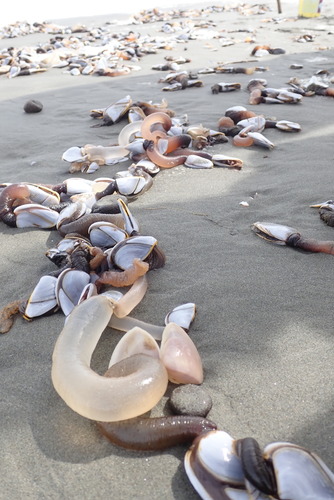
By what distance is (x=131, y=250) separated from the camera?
2199mm

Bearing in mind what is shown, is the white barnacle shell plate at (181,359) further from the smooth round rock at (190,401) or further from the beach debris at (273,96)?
the beach debris at (273,96)

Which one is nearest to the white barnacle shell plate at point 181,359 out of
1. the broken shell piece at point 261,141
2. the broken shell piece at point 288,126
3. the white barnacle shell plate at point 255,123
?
the broken shell piece at point 261,141

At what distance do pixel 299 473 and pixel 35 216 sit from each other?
2.03 meters

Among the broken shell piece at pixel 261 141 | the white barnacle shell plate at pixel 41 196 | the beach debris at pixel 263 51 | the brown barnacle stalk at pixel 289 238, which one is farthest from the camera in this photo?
the beach debris at pixel 263 51

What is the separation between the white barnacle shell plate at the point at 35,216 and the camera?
270cm

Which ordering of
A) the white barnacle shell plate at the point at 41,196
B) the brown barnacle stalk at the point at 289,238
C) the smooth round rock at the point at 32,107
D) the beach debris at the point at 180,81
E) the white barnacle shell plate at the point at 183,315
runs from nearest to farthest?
the white barnacle shell plate at the point at 183,315
the brown barnacle stalk at the point at 289,238
the white barnacle shell plate at the point at 41,196
the smooth round rock at the point at 32,107
the beach debris at the point at 180,81

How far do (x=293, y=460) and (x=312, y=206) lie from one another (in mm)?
1854

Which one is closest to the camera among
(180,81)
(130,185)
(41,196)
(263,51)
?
(41,196)

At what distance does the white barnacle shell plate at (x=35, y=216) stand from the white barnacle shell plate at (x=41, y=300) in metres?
0.69

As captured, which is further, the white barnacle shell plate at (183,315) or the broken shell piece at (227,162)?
the broken shell piece at (227,162)

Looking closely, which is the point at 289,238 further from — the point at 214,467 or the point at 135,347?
the point at 214,467

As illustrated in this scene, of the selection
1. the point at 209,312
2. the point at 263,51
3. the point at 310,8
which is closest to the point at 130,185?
the point at 209,312

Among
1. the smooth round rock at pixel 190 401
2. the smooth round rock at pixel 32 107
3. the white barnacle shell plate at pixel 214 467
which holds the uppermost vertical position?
the white barnacle shell plate at pixel 214 467

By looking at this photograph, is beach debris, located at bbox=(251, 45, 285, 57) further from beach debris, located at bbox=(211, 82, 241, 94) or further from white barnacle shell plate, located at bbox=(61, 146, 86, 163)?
white barnacle shell plate, located at bbox=(61, 146, 86, 163)
